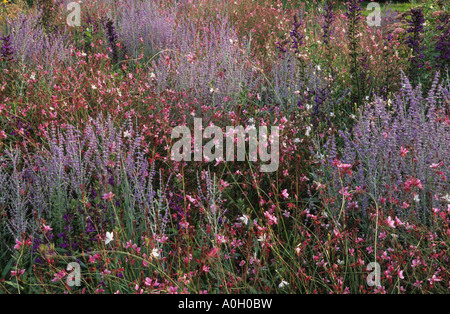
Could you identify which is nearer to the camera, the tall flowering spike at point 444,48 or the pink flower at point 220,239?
the pink flower at point 220,239

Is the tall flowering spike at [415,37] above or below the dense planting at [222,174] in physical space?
above

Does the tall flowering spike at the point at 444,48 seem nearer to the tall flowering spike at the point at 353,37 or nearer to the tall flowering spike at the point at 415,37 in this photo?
the tall flowering spike at the point at 415,37

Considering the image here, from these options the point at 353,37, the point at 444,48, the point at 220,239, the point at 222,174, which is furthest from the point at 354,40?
the point at 220,239

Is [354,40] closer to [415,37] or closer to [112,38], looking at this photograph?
[415,37]

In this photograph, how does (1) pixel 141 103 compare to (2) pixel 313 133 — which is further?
(1) pixel 141 103

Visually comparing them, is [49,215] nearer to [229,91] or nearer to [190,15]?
[229,91]

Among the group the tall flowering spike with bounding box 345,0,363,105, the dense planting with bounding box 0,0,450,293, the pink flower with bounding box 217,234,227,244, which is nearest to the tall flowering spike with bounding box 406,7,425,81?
the dense planting with bounding box 0,0,450,293

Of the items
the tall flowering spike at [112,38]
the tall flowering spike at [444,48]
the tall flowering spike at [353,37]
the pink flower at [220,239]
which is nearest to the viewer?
the pink flower at [220,239]

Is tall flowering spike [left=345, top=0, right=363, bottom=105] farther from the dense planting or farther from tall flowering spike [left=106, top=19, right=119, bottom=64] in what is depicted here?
tall flowering spike [left=106, top=19, right=119, bottom=64]

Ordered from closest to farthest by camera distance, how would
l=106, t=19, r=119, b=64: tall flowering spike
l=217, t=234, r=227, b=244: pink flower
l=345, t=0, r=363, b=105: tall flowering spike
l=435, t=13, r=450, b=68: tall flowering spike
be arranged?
l=217, t=234, r=227, b=244: pink flower → l=345, t=0, r=363, b=105: tall flowering spike → l=435, t=13, r=450, b=68: tall flowering spike → l=106, t=19, r=119, b=64: tall flowering spike

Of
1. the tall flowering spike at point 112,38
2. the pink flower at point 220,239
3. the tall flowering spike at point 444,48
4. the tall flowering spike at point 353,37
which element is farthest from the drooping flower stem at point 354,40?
the tall flowering spike at point 112,38

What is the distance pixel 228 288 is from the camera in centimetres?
184

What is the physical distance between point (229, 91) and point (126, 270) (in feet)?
6.64

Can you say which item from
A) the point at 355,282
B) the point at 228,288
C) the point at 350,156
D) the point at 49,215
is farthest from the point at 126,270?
the point at 350,156
